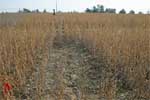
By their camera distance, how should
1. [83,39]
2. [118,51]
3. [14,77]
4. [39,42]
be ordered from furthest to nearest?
[83,39]
[39,42]
[118,51]
[14,77]

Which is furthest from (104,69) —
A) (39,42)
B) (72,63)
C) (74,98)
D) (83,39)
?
(83,39)

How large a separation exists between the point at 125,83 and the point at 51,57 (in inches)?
96.5

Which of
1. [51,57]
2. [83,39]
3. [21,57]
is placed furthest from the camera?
[83,39]

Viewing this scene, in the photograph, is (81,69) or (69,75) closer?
(69,75)

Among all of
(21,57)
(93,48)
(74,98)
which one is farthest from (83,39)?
(74,98)

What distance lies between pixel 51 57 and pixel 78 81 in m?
2.09

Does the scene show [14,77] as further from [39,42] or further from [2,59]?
[39,42]

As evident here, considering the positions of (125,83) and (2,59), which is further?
(2,59)

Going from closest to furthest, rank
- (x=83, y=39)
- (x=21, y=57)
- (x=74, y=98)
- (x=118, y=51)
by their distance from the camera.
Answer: (x=74, y=98) < (x=21, y=57) < (x=118, y=51) < (x=83, y=39)

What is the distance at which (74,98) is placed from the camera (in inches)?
Answer: 147

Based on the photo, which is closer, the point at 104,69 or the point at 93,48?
the point at 104,69

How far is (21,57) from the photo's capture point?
197 inches

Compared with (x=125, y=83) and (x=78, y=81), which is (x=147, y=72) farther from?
(x=78, y=81)

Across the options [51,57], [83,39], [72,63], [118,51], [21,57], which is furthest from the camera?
[83,39]
